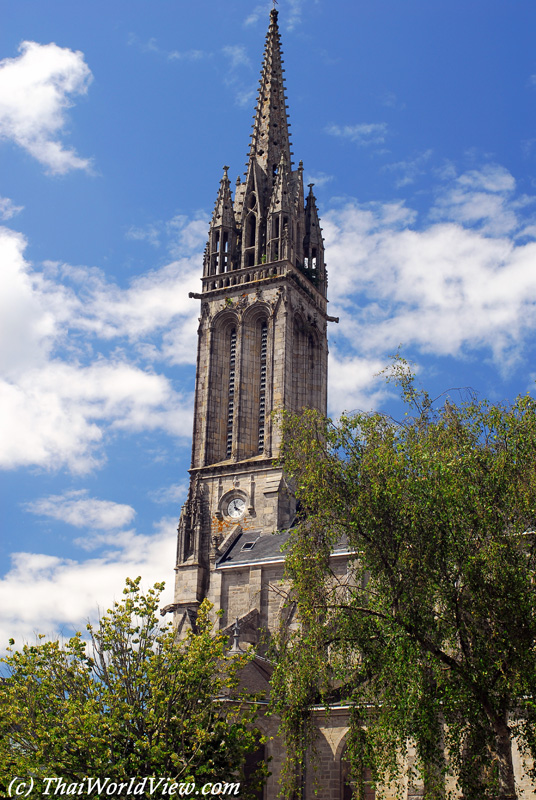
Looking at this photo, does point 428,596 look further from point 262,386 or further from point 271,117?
point 271,117

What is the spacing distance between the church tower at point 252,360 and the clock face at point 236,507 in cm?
7

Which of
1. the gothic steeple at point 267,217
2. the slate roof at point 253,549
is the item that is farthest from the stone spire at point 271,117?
the slate roof at point 253,549

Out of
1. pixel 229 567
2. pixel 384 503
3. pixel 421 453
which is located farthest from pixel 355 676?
→ pixel 229 567

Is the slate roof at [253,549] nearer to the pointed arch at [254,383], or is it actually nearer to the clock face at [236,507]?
the clock face at [236,507]

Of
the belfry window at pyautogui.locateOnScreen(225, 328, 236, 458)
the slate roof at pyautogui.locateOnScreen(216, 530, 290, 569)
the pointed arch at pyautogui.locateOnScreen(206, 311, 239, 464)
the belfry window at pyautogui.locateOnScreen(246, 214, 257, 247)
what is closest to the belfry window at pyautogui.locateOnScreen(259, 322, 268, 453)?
the pointed arch at pyautogui.locateOnScreen(206, 311, 239, 464)

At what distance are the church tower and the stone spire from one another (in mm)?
87

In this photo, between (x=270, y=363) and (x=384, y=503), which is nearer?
(x=384, y=503)

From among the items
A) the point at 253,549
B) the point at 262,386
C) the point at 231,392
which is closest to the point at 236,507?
the point at 253,549

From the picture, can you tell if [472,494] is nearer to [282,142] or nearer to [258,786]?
[258,786]

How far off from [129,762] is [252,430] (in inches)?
1047

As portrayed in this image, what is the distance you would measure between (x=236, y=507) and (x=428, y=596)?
27171 millimetres

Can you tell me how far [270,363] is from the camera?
151 feet

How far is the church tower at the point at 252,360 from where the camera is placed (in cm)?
4191

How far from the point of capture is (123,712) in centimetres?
1997
